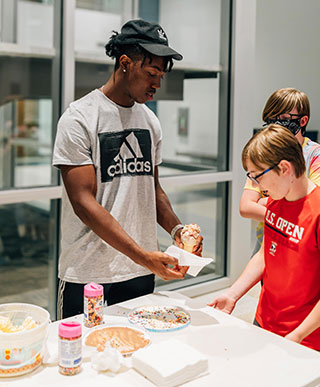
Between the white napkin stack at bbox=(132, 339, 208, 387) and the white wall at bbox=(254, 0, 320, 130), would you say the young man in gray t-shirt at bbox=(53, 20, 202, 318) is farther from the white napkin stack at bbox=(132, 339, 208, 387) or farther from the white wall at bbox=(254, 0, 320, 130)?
the white wall at bbox=(254, 0, 320, 130)

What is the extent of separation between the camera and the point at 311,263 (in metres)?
1.55

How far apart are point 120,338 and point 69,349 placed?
0.78 feet

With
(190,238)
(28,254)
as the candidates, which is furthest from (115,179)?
(28,254)

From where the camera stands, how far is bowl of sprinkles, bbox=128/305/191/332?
62.4 inches

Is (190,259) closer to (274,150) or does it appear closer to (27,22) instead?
(274,150)

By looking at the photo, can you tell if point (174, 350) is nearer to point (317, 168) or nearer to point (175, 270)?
point (175, 270)

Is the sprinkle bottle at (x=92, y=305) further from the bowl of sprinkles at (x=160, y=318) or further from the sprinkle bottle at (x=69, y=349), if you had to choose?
the sprinkle bottle at (x=69, y=349)

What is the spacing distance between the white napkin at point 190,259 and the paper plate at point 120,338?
0.93ft

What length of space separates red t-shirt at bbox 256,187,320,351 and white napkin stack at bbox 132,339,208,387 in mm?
418

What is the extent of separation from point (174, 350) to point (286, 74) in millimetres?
5874

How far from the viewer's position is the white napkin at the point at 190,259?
1.67 metres

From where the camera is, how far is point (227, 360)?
4.50 feet

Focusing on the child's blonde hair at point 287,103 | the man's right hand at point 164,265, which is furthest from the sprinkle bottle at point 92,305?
the child's blonde hair at point 287,103

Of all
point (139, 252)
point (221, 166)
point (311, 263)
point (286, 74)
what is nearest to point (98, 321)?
point (139, 252)
